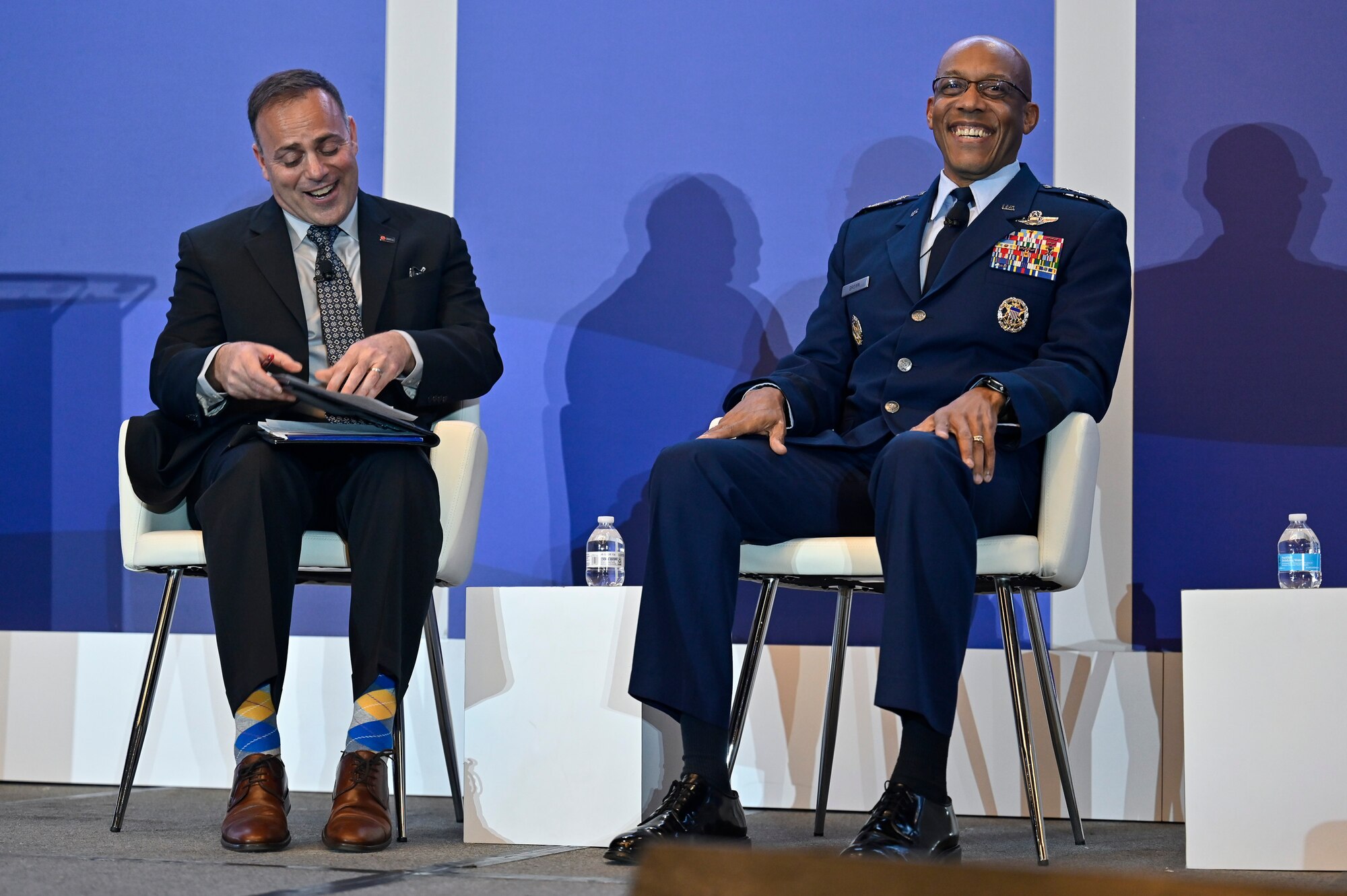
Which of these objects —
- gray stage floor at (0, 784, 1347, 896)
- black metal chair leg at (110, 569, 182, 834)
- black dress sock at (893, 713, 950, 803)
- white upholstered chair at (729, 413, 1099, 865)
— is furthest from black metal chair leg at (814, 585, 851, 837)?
black metal chair leg at (110, 569, 182, 834)

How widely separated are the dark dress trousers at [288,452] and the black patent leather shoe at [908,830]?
78cm

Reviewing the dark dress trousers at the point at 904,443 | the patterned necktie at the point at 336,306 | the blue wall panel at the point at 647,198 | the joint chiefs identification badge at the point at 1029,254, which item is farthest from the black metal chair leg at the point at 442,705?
the joint chiefs identification badge at the point at 1029,254

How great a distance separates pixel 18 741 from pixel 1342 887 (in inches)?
113

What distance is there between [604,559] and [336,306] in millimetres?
825

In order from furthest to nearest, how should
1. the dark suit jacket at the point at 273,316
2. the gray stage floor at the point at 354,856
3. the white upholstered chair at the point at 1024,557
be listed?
the dark suit jacket at the point at 273,316 < the white upholstered chair at the point at 1024,557 < the gray stage floor at the point at 354,856

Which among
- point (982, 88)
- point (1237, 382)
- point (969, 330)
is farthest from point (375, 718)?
point (1237, 382)

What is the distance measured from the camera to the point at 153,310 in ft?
11.8

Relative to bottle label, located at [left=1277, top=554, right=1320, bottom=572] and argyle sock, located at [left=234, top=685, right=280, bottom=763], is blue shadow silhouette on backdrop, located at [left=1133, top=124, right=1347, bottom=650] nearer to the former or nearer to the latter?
bottle label, located at [left=1277, top=554, right=1320, bottom=572]

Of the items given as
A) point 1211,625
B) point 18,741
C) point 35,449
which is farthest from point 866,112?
point 18,741

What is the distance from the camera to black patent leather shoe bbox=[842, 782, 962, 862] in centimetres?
183

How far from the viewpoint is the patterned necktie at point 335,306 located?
2.55 metres

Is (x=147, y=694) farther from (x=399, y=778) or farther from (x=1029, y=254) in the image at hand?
(x=1029, y=254)

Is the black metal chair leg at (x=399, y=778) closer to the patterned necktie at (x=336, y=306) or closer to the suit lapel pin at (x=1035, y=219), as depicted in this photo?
the patterned necktie at (x=336, y=306)

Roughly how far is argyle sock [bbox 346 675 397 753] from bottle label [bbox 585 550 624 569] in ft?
2.86
